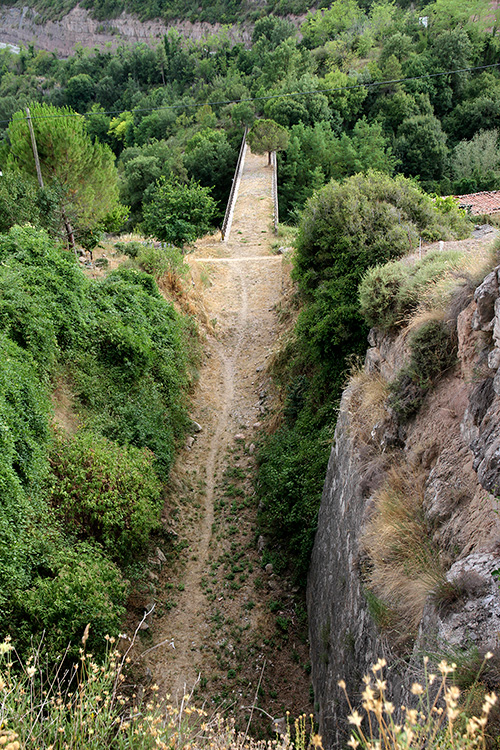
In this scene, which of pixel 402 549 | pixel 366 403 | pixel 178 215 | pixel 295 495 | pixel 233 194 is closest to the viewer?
pixel 402 549

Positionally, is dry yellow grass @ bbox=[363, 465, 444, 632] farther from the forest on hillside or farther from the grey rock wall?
the forest on hillside

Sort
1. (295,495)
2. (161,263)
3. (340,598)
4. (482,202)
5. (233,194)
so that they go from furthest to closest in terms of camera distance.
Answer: (233,194) < (482,202) < (161,263) < (295,495) < (340,598)

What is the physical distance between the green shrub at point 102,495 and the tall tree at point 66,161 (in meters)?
11.1

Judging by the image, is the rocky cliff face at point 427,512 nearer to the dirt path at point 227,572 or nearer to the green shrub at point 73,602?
the dirt path at point 227,572

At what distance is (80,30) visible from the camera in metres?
99.2

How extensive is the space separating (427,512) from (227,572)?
5.50 m

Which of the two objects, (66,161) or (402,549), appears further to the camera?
(66,161)

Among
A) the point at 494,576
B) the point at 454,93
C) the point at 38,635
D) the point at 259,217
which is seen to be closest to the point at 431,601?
the point at 494,576

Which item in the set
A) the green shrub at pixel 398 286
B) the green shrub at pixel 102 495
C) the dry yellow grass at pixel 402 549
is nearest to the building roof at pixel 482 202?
the green shrub at pixel 398 286

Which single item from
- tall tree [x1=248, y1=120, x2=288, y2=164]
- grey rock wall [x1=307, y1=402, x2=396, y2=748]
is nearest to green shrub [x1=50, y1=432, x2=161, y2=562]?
grey rock wall [x1=307, y1=402, x2=396, y2=748]

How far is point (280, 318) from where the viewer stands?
16.9 metres

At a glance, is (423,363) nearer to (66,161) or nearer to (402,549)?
(402,549)

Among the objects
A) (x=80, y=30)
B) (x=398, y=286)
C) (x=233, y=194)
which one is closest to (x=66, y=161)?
(x=233, y=194)

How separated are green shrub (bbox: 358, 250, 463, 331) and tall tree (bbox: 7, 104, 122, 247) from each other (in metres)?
12.6
